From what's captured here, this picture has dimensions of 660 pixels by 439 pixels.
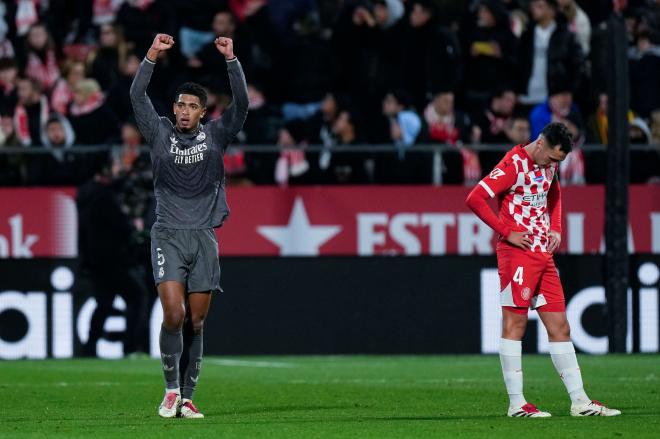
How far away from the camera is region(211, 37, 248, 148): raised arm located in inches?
408

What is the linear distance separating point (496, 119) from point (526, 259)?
9356mm

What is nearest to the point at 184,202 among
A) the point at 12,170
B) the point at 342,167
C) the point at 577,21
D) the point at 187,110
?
the point at 187,110

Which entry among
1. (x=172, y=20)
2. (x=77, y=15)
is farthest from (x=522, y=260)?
(x=77, y=15)

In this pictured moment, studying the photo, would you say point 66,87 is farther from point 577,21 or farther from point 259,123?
point 577,21

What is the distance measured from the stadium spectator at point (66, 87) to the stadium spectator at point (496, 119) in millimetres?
5121

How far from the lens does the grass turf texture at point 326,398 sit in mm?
9523

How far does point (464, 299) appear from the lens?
1792 cm

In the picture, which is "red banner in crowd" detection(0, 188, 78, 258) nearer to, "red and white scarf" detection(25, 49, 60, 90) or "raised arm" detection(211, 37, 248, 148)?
"red and white scarf" detection(25, 49, 60, 90)

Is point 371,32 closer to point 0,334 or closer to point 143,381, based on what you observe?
point 0,334

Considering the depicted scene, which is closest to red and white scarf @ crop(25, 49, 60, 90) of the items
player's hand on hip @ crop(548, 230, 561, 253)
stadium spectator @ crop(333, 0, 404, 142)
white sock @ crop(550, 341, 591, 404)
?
stadium spectator @ crop(333, 0, 404, 142)

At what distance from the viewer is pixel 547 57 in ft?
64.7

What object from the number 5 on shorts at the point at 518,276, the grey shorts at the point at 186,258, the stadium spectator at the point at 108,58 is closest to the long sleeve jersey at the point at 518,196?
the number 5 on shorts at the point at 518,276

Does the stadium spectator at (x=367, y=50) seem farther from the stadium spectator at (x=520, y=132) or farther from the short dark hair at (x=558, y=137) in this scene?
the short dark hair at (x=558, y=137)

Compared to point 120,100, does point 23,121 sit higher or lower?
lower
